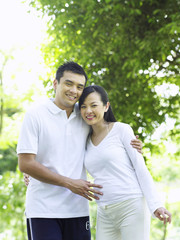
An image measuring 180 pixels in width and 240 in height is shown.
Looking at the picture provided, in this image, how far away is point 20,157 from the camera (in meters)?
1.89

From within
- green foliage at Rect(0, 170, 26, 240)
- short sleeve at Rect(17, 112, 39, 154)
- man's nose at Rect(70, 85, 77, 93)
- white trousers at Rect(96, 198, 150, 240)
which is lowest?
green foliage at Rect(0, 170, 26, 240)

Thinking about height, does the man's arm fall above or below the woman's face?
below

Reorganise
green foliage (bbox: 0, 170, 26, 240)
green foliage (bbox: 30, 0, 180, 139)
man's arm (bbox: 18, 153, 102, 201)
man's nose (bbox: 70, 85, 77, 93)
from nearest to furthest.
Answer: man's arm (bbox: 18, 153, 102, 201) → man's nose (bbox: 70, 85, 77, 93) → green foliage (bbox: 30, 0, 180, 139) → green foliage (bbox: 0, 170, 26, 240)

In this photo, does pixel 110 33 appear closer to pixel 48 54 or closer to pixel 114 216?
pixel 48 54

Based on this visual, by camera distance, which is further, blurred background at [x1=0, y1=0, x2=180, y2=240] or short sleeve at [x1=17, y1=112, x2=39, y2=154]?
blurred background at [x1=0, y1=0, x2=180, y2=240]

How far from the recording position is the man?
1.88m

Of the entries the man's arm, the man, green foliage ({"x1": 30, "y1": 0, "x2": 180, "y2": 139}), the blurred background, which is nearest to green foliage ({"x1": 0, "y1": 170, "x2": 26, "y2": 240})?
the blurred background

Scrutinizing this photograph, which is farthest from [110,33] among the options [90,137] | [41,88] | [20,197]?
[20,197]

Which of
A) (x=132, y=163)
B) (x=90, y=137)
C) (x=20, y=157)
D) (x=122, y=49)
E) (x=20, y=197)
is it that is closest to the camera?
(x=20, y=157)

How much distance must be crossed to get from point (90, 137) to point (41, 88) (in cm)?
154

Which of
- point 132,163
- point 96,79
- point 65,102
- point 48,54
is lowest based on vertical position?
point 132,163

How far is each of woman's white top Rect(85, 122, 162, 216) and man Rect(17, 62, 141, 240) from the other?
0.23ft

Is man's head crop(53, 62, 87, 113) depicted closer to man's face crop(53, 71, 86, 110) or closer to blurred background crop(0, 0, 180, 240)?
man's face crop(53, 71, 86, 110)

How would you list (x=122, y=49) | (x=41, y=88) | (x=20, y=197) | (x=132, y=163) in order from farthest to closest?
(x=20, y=197) → (x=41, y=88) → (x=122, y=49) → (x=132, y=163)
